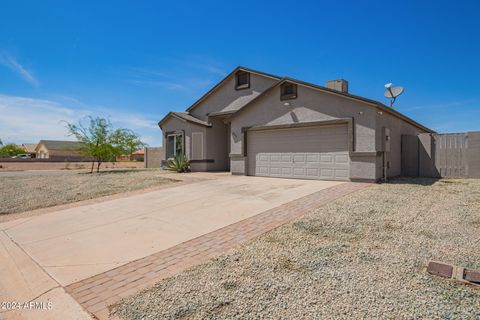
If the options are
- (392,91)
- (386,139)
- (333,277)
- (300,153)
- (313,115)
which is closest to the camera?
(333,277)

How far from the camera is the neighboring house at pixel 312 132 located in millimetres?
10336

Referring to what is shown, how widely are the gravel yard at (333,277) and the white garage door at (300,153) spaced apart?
569 cm

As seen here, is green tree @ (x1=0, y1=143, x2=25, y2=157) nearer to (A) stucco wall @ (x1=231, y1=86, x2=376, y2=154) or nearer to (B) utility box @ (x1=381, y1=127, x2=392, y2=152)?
(A) stucco wall @ (x1=231, y1=86, x2=376, y2=154)

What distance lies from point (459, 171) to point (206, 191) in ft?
38.3

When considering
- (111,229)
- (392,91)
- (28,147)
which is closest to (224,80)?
(392,91)

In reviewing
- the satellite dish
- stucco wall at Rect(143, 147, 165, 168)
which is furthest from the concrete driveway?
stucco wall at Rect(143, 147, 165, 168)

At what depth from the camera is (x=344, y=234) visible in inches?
181

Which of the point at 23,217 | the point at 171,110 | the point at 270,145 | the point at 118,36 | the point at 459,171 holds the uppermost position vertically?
the point at 118,36

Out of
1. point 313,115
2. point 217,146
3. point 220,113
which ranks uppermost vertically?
point 220,113

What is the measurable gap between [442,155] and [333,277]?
12.6m

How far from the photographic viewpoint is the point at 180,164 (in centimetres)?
1642

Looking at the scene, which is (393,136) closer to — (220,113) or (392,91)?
(392,91)

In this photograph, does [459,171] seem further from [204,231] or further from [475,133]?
[204,231]

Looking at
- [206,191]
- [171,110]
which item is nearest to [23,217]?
[206,191]
